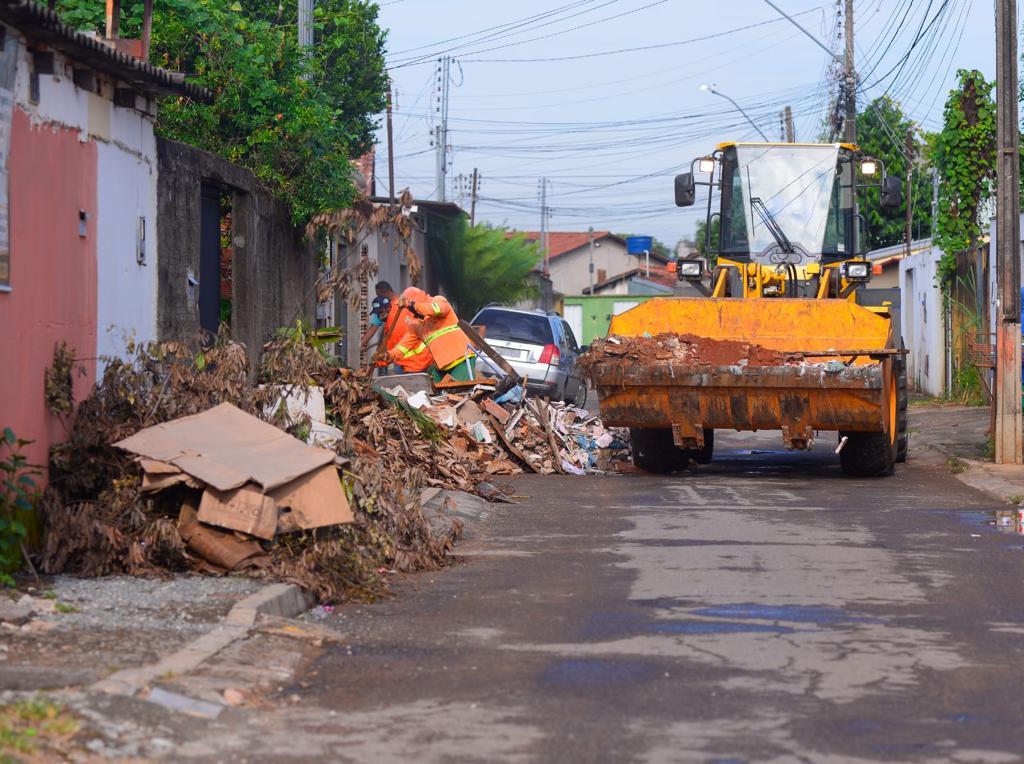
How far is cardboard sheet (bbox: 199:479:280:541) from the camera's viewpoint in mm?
8076

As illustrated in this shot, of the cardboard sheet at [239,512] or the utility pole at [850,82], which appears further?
the utility pole at [850,82]

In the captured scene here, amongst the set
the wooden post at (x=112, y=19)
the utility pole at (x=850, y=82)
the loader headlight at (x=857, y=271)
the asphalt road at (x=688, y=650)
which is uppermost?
the utility pole at (x=850, y=82)

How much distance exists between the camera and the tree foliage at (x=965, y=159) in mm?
21766

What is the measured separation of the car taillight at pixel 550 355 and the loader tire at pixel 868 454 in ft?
28.6

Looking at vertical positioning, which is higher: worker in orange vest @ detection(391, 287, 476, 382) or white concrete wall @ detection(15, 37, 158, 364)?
white concrete wall @ detection(15, 37, 158, 364)

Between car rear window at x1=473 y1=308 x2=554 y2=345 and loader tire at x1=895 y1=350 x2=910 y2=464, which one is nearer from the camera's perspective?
loader tire at x1=895 y1=350 x2=910 y2=464

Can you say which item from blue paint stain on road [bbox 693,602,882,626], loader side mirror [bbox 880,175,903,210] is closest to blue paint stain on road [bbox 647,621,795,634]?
blue paint stain on road [bbox 693,602,882,626]

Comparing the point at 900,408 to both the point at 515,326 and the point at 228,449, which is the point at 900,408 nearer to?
the point at 228,449

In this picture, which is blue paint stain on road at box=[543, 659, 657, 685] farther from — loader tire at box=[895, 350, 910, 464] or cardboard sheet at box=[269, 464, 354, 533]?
loader tire at box=[895, 350, 910, 464]

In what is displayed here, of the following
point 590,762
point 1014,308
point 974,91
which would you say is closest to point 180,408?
point 590,762

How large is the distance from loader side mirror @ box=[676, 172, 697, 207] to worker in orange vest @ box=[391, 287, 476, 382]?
3.07m

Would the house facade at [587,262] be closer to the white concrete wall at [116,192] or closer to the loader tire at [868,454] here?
the loader tire at [868,454]

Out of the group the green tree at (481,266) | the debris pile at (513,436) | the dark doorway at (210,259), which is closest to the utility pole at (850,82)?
the green tree at (481,266)

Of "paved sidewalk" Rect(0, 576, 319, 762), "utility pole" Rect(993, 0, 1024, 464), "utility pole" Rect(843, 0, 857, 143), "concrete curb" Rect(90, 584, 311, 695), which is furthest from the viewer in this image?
"utility pole" Rect(843, 0, 857, 143)
